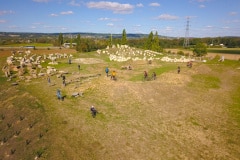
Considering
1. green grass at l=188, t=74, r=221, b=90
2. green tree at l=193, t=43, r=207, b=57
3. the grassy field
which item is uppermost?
green tree at l=193, t=43, r=207, b=57

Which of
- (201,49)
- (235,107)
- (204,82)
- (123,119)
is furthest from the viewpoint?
(201,49)

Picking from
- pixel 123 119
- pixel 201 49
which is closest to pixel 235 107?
pixel 123 119

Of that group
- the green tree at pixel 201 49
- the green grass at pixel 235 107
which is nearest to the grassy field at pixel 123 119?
the green grass at pixel 235 107

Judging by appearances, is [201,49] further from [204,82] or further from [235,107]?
[235,107]

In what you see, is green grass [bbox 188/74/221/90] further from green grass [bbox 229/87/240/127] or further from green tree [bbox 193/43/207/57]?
green tree [bbox 193/43/207/57]

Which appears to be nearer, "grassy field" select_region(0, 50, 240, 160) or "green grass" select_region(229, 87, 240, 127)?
"grassy field" select_region(0, 50, 240, 160)

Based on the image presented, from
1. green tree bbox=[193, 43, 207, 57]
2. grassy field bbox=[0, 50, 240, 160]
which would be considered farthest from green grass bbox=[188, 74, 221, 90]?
green tree bbox=[193, 43, 207, 57]

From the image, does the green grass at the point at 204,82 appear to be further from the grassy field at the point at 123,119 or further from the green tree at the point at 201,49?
the green tree at the point at 201,49

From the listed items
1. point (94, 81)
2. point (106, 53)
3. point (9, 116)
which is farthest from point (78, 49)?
point (9, 116)
